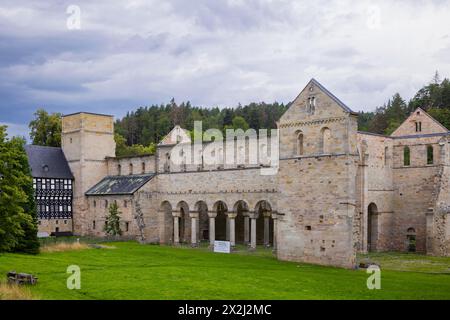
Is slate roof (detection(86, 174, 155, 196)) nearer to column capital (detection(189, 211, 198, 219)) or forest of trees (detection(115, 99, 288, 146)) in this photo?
column capital (detection(189, 211, 198, 219))

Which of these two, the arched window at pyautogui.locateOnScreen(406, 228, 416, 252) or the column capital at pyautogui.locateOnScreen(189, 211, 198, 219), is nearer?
the arched window at pyautogui.locateOnScreen(406, 228, 416, 252)

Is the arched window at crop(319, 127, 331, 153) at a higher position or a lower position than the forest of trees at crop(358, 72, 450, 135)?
lower

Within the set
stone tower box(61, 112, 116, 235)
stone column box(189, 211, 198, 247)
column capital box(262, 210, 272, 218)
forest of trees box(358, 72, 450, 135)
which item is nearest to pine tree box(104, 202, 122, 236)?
stone tower box(61, 112, 116, 235)

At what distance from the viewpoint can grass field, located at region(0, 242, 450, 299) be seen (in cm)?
2262

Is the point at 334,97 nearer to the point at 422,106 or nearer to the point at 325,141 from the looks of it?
the point at 325,141

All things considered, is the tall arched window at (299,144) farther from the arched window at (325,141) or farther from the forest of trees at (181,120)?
the forest of trees at (181,120)

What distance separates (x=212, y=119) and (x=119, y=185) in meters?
56.8

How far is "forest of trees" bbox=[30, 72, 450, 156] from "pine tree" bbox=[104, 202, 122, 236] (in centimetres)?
2279

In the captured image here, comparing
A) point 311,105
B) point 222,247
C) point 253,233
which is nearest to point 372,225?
point 253,233

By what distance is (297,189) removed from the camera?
1405 inches

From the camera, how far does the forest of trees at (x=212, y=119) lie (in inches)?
2901
